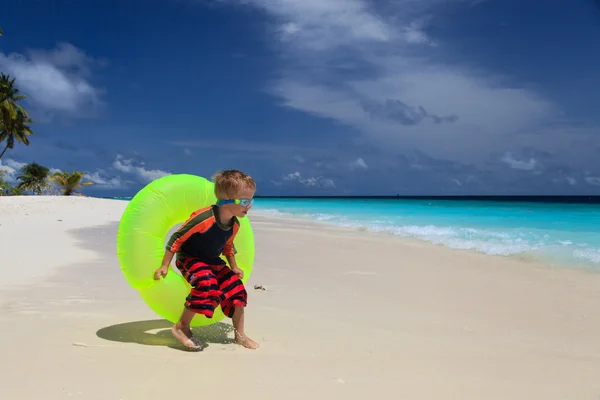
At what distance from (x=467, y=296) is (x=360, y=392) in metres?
3.71

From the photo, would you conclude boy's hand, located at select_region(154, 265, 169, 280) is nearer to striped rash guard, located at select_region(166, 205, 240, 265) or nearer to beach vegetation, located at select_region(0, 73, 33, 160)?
striped rash guard, located at select_region(166, 205, 240, 265)

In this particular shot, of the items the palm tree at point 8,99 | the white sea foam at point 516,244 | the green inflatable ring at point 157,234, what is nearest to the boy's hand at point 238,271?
the green inflatable ring at point 157,234

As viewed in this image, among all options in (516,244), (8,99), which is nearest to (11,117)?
(8,99)

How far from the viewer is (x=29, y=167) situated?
4572 centimetres

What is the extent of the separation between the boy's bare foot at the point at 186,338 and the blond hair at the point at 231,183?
927 millimetres

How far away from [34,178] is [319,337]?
47211mm

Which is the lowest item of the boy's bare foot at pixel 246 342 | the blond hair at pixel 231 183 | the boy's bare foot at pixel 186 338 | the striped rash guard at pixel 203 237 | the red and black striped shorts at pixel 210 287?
the boy's bare foot at pixel 246 342

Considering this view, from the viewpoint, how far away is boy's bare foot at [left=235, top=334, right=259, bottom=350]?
3486 millimetres

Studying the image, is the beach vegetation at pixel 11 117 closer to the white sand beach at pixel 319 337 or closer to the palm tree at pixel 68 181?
the palm tree at pixel 68 181

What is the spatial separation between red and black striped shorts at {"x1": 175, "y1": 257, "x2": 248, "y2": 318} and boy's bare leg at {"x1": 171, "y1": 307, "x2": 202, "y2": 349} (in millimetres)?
66

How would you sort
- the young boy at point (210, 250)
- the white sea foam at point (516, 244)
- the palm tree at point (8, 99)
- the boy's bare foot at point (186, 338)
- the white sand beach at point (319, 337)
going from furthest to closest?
the palm tree at point (8, 99)
the white sea foam at point (516, 244)
the young boy at point (210, 250)
the boy's bare foot at point (186, 338)
the white sand beach at point (319, 337)

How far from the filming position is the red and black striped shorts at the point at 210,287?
3455 millimetres

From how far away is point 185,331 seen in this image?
11.4ft

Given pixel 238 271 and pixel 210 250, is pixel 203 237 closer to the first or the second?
pixel 210 250
